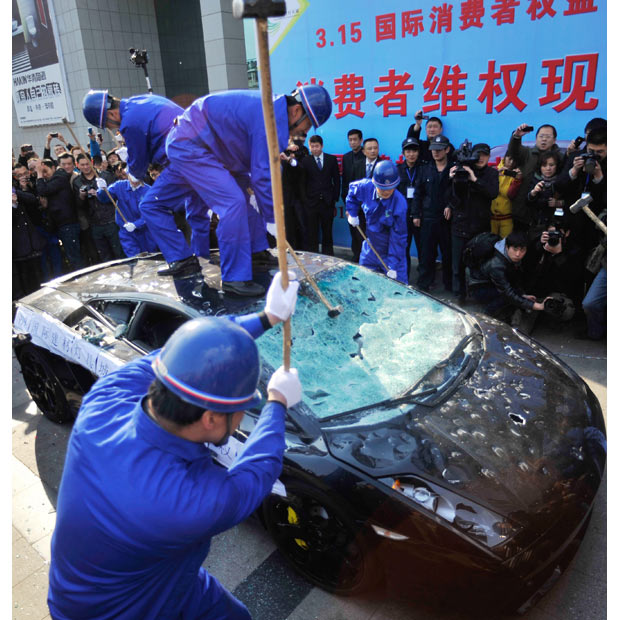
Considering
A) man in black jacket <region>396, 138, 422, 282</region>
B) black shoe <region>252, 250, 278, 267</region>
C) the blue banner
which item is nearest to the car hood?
black shoe <region>252, 250, 278, 267</region>

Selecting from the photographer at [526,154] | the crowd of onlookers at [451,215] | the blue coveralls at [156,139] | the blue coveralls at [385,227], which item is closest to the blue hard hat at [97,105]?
the blue coveralls at [156,139]

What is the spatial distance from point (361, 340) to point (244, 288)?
81cm

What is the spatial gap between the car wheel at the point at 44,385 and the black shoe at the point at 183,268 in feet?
3.72

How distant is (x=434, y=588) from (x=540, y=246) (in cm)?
390

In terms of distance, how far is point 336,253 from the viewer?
8039mm

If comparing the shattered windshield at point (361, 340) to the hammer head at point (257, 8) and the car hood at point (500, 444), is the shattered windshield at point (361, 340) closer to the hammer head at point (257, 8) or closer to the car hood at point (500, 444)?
the car hood at point (500, 444)

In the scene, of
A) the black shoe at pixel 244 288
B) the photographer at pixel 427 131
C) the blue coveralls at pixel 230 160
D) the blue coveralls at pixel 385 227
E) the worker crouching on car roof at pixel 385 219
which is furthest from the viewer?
the photographer at pixel 427 131

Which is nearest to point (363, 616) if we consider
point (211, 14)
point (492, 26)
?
point (492, 26)

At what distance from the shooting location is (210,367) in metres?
1.37

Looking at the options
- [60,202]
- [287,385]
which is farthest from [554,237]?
[60,202]

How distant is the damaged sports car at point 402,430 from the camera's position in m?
2.06

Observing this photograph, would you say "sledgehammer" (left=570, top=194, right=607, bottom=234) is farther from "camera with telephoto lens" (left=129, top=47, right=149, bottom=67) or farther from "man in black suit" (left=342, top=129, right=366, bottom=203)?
"camera with telephoto lens" (left=129, top=47, right=149, bottom=67)

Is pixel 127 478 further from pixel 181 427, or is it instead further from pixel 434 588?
pixel 434 588

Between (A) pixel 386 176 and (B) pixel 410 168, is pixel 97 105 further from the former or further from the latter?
(B) pixel 410 168
